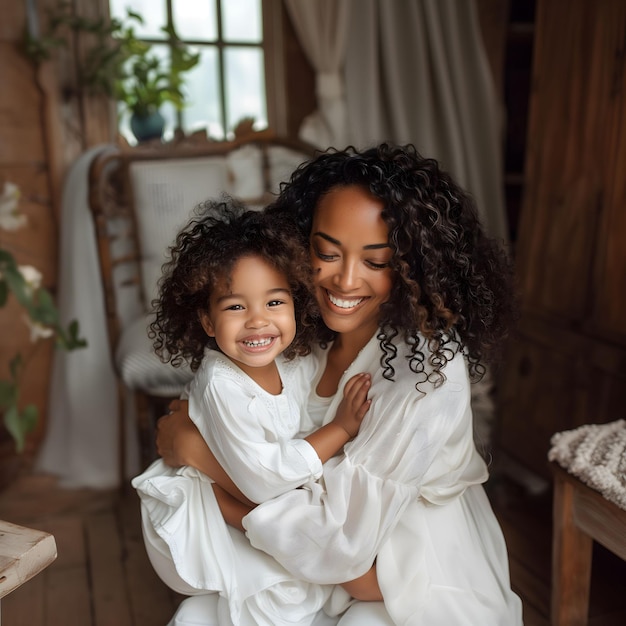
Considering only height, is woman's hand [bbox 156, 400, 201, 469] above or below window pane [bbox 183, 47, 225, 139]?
below

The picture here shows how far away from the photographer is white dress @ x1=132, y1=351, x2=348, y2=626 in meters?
1.01

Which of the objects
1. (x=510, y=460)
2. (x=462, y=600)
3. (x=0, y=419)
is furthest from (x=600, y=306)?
(x=0, y=419)

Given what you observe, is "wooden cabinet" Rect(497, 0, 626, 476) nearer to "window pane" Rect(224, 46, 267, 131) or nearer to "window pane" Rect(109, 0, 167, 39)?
"window pane" Rect(224, 46, 267, 131)

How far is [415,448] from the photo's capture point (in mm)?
1014

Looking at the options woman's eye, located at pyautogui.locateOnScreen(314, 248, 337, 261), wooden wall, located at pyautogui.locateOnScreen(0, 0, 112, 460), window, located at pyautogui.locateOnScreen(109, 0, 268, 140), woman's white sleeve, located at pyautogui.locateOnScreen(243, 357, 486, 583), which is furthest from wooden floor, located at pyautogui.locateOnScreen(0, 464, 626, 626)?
window, located at pyautogui.locateOnScreen(109, 0, 268, 140)

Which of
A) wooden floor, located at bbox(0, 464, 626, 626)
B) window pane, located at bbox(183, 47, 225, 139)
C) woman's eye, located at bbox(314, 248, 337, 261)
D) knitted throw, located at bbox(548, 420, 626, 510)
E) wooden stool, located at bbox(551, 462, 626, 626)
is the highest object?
window pane, located at bbox(183, 47, 225, 139)

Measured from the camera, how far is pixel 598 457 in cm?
128

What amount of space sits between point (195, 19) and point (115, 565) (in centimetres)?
185

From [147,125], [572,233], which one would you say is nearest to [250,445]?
[572,233]

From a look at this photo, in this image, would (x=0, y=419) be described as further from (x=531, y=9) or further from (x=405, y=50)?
(x=531, y=9)

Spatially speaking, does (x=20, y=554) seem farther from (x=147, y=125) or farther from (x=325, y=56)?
(x=325, y=56)

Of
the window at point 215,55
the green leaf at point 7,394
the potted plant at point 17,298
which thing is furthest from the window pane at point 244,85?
the green leaf at point 7,394

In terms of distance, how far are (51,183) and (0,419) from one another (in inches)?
32.4

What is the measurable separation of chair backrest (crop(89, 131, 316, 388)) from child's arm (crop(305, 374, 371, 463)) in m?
1.21
